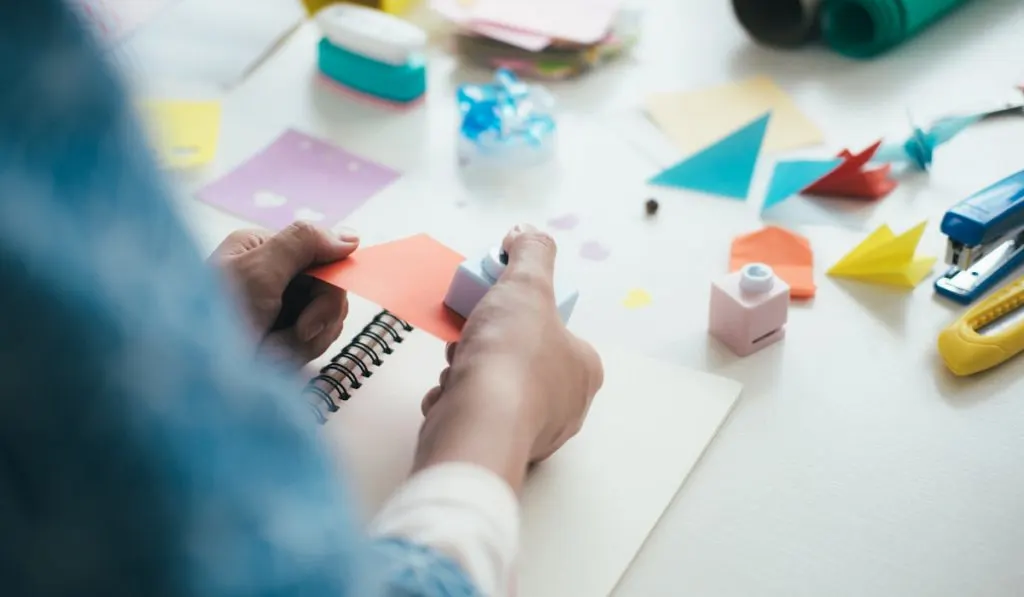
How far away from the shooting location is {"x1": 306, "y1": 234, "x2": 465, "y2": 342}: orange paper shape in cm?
73

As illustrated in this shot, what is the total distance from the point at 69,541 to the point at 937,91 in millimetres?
953

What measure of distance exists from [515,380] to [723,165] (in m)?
0.41

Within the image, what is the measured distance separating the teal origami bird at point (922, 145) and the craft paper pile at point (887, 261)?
0.11 meters

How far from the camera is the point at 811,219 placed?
0.94 metres

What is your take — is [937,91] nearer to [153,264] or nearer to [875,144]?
[875,144]

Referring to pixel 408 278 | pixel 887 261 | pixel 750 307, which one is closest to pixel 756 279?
pixel 750 307

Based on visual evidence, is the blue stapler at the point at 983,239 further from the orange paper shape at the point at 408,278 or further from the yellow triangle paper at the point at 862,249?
the orange paper shape at the point at 408,278

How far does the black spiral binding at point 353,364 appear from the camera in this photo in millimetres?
758

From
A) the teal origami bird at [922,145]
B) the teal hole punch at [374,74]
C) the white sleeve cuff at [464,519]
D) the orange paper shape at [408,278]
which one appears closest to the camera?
the white sleeve cuff at [464,519]

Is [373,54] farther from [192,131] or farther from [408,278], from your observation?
[408,278]

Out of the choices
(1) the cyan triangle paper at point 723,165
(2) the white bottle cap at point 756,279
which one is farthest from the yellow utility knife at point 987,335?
(1) the cyan triangle paper at point 723,165

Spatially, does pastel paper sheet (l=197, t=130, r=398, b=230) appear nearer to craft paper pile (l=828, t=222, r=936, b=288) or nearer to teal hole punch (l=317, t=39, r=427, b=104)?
teal hole punch (l=317, t=39, r=427, b=104)

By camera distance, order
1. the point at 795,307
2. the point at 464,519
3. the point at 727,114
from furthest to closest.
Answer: the point at 727,114 < the point at 795,307 < the point at 464,519

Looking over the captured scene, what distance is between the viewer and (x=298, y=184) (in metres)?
1.00
